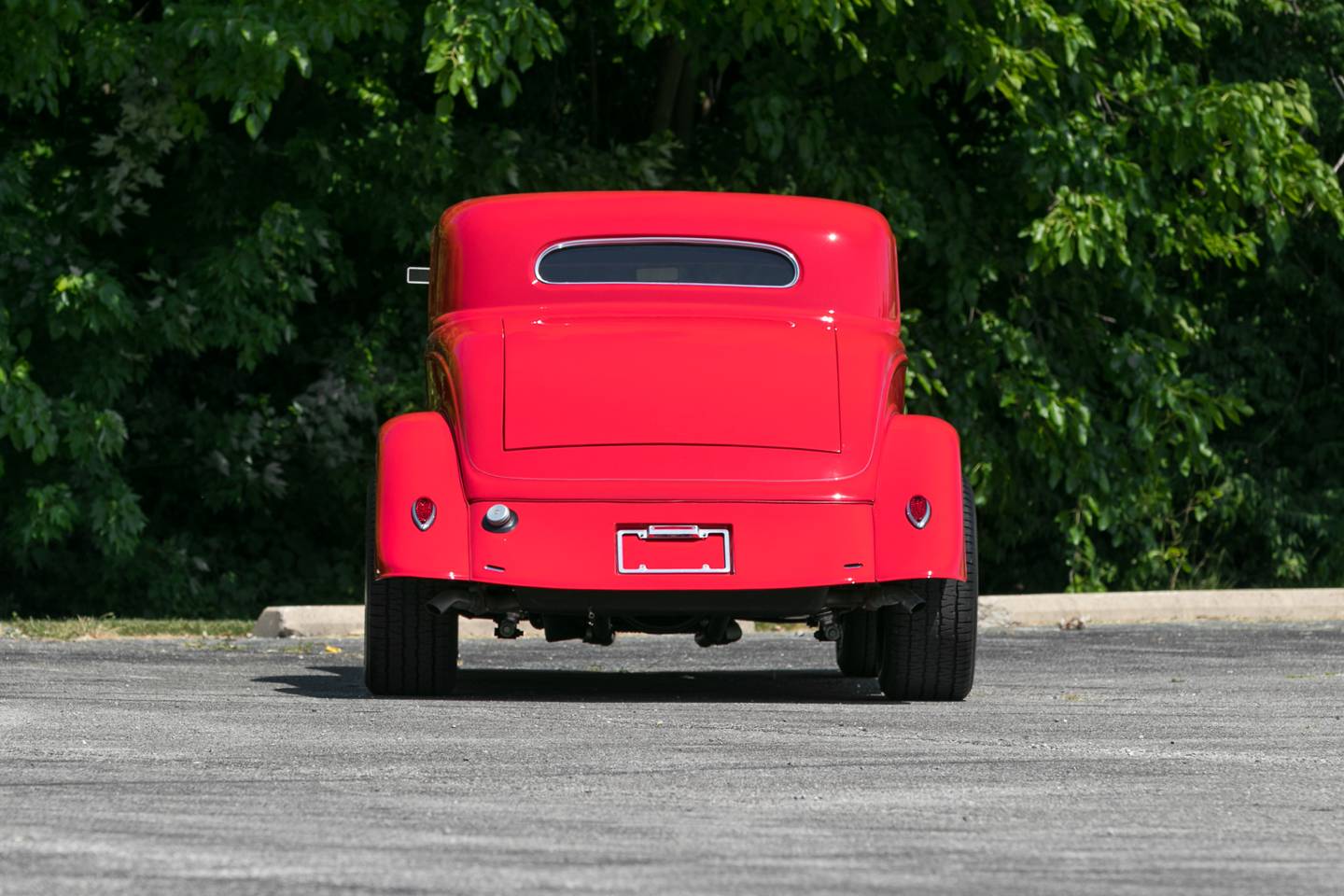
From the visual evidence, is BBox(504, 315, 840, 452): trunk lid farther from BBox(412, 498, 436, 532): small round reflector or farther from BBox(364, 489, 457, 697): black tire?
BBox(364, 489, 457, 697): black tire

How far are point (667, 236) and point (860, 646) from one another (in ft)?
7.67

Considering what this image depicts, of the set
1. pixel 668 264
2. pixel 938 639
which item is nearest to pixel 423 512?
pixel 668 264

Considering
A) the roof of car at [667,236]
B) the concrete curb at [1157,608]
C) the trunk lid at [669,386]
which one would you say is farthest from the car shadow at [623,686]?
the concrete curb at [1157,608]

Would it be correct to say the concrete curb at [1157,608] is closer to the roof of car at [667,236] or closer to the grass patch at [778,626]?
the grass patch at [778,626]

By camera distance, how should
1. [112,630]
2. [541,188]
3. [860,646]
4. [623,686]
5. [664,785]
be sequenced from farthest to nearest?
1. [541,188]
2. [112,630]
3. [860,646]
4. [623,686]
5. [664,785]

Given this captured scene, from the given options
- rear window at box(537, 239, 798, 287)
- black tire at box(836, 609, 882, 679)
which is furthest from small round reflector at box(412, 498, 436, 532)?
black tire at box(836, 609, 882, 679)

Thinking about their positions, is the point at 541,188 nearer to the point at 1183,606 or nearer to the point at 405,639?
the point at 1183,606

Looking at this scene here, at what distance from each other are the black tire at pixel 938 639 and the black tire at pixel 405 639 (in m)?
1.77

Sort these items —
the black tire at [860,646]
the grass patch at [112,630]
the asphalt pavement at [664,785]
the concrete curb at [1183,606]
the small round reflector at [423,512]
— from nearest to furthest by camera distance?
1. the asphalt pavement at [664,785]
2. the small round reflector at [423,512]
3. the black tire at [860,646]
4. the grass patch at [112,630]
5. the concrete curb at [1183,606]

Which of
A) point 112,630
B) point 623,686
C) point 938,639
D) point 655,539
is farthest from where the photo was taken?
point 112,630

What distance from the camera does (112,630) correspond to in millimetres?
13328

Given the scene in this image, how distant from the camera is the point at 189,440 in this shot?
701 inches

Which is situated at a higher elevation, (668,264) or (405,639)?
(668,264)

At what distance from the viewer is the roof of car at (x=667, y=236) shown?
960cm
